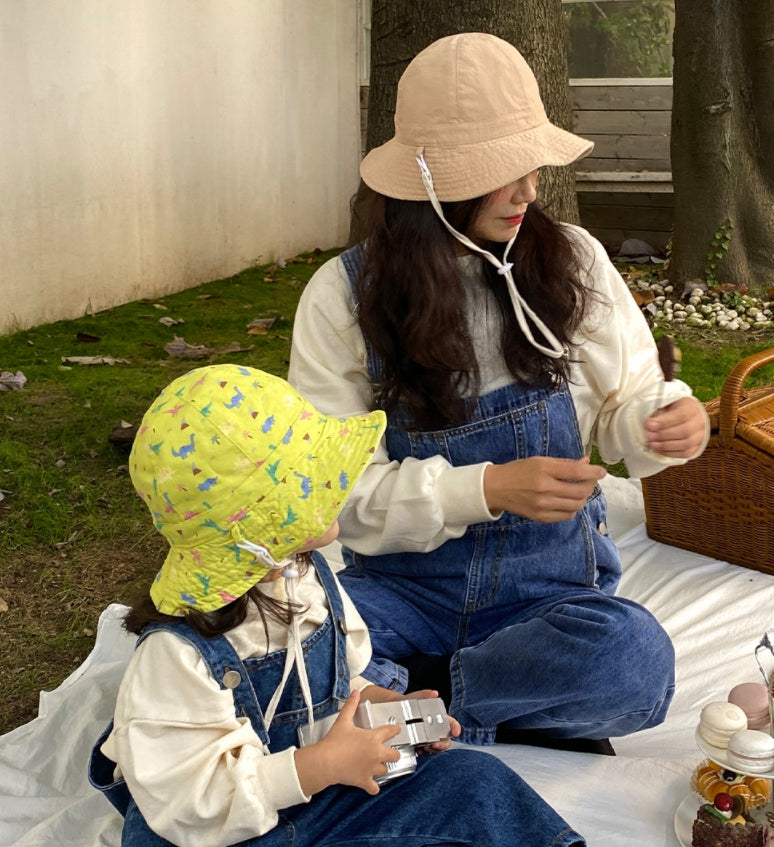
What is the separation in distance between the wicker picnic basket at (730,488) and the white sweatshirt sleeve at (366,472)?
1043 mm

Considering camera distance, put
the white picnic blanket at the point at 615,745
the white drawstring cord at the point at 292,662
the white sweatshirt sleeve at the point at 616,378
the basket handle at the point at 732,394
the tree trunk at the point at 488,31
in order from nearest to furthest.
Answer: the white drawstring cord at the point at 292,662
the white picnic blanket at the point at 615,745
the white sweatshirt sleeve at the point at 616,378
the basket handle at the point at 732,394
the tree trunk at the point at 488,31

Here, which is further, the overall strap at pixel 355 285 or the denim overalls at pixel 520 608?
the overall strap at pixel 355 285

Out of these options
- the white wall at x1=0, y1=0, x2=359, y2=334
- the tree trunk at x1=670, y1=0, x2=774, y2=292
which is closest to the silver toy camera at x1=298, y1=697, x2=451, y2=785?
the white wall at x1=0, y1=0, x2=359, y2=334

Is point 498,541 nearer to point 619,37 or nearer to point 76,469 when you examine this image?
point 76,469

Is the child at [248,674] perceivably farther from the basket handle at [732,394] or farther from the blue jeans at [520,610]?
the basket handle at [732,394]

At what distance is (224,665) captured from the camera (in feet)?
4.93

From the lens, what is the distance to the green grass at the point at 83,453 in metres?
2.64

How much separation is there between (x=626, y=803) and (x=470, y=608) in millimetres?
424

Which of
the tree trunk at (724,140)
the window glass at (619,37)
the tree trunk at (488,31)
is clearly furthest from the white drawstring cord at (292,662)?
the window glass at (619,37)

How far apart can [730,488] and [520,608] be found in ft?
3.16

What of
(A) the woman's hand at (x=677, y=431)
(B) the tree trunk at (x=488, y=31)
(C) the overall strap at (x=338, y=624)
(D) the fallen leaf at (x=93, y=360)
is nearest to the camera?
(C) the overall strap at (x=338, y=624)

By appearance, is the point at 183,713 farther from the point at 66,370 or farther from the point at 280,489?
the point at 66,370

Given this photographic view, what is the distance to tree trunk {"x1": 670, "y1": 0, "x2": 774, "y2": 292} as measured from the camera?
16.5ft

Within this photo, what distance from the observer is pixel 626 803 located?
5.90 ft
